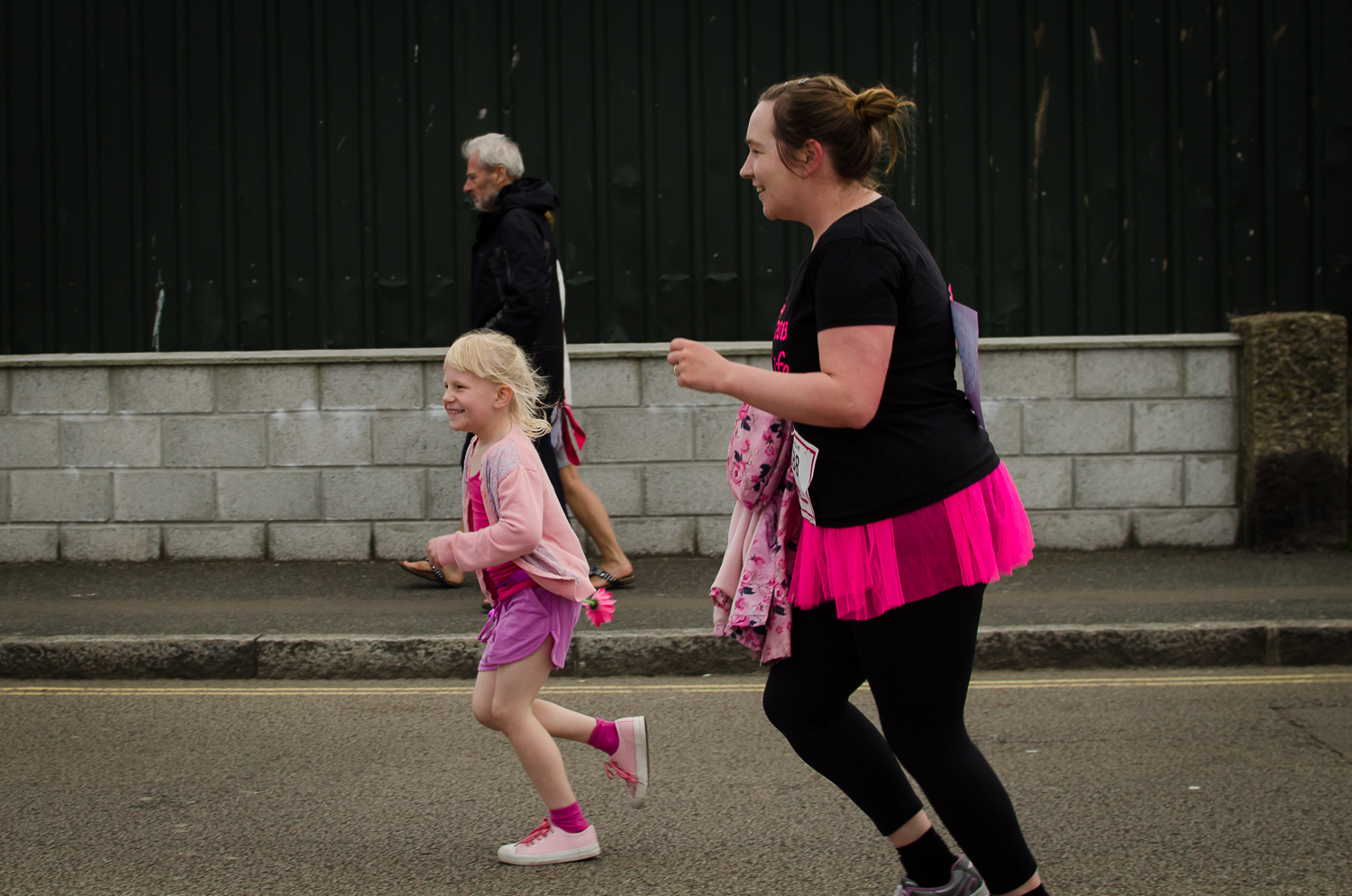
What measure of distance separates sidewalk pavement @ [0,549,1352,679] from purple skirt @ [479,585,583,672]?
2.26m

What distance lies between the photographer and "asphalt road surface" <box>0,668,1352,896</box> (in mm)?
3309

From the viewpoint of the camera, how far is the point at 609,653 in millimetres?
5660

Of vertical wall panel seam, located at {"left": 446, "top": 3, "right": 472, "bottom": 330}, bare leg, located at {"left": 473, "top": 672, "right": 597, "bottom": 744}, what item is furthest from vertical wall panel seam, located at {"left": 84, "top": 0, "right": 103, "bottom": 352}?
bare leg, located at {"left": 473, "top": 672, "right": 597, "bottom": 744}

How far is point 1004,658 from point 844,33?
421 centimetres

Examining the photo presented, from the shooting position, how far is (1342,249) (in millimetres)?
7996

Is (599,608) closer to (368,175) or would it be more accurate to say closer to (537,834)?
(537,834)

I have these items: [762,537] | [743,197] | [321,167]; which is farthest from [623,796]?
[321,167]

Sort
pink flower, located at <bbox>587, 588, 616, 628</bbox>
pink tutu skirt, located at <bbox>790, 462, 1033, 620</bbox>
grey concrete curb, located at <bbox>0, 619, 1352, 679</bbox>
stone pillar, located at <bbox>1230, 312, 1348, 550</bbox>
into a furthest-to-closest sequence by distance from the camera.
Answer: stone pillar, located at <bbox>1230, 312, 1348, 550</bbox> < grey concrete curb, located at <bbox>0, 619, 1352, 679</bbox> < pink flower, located at <bbox>587, 588, 616, 628</bbox> < pink tutu skirt, located at <bbox>790, 462, 1033, 620</bbox>

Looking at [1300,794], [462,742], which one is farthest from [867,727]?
[462,742]

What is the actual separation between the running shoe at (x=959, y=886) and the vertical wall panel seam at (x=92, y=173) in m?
6.90

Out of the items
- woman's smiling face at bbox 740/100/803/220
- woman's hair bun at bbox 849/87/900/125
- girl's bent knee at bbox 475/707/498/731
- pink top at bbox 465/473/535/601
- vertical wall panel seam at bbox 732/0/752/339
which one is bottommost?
girl's bent knee at bbox 475/707/498/731

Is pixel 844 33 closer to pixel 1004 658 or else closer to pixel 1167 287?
pixel 1167 287

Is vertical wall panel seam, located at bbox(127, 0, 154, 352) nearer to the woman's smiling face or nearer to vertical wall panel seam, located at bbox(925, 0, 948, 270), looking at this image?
vertical wall panel seam, located at bbox(925, 0, 948, 270)

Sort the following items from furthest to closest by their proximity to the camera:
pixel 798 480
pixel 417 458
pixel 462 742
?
pixel 417 458
pixel 462 742
pixel 798 480
